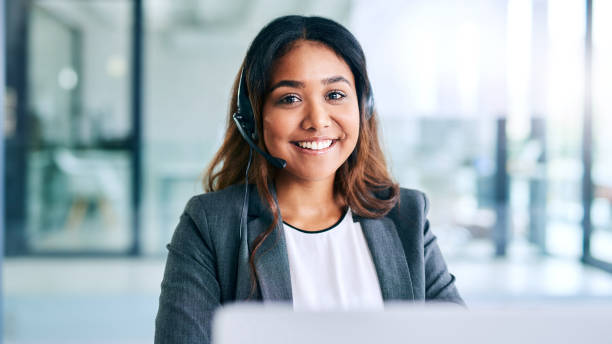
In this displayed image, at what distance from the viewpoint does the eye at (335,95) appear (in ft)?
3.52

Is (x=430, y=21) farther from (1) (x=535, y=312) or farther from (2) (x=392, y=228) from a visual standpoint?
(1) (x=535, y=312)

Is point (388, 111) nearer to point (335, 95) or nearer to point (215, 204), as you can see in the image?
point (335, 95)

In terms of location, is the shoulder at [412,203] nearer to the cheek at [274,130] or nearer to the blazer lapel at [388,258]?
the blazer lapel at [388,258]

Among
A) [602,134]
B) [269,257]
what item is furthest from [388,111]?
[269,257]

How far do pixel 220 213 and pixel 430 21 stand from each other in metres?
2.90

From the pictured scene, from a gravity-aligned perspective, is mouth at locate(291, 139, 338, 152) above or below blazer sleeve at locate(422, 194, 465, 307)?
above

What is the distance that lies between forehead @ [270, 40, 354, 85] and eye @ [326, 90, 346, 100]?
39mm

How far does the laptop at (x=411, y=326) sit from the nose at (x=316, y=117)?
0.67m

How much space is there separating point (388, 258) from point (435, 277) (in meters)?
0.13

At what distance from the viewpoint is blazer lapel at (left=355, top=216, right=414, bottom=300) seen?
3.35 feet

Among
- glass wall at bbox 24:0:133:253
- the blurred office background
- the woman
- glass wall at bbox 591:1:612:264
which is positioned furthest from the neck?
glass wall at bbox 591:1:612:264

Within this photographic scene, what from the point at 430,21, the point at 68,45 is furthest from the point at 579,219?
the point at 68,45

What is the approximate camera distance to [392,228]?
1.10 meters

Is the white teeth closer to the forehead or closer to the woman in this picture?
the woman
